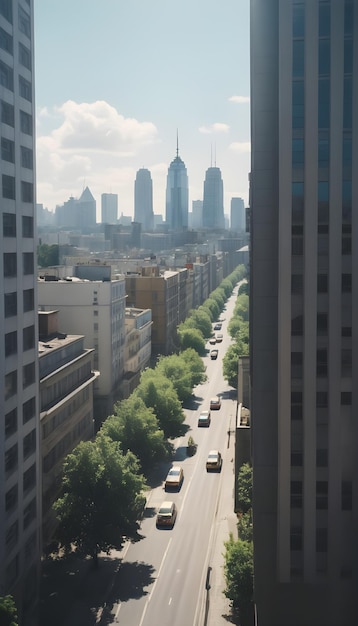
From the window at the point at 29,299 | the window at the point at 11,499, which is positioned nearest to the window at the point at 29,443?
the window at the point at 11,499

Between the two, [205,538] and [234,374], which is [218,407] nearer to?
[234,374]

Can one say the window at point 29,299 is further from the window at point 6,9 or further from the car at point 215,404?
the car at point 215,404

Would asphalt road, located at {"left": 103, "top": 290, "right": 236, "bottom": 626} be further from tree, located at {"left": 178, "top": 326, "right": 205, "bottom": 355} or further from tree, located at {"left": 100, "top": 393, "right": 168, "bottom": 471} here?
tree, located at {"left": 178, "top": 326, "right": 205, "bottom": 355}

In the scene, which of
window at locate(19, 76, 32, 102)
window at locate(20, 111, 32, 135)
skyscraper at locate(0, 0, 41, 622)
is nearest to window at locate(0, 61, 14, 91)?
skyscraper at locate(0, 0, 41, 622)

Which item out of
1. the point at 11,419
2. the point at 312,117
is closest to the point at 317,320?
the point at 312,117

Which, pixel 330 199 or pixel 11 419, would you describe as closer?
pixel 330 199

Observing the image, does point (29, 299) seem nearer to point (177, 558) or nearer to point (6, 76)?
point (6, 76)
